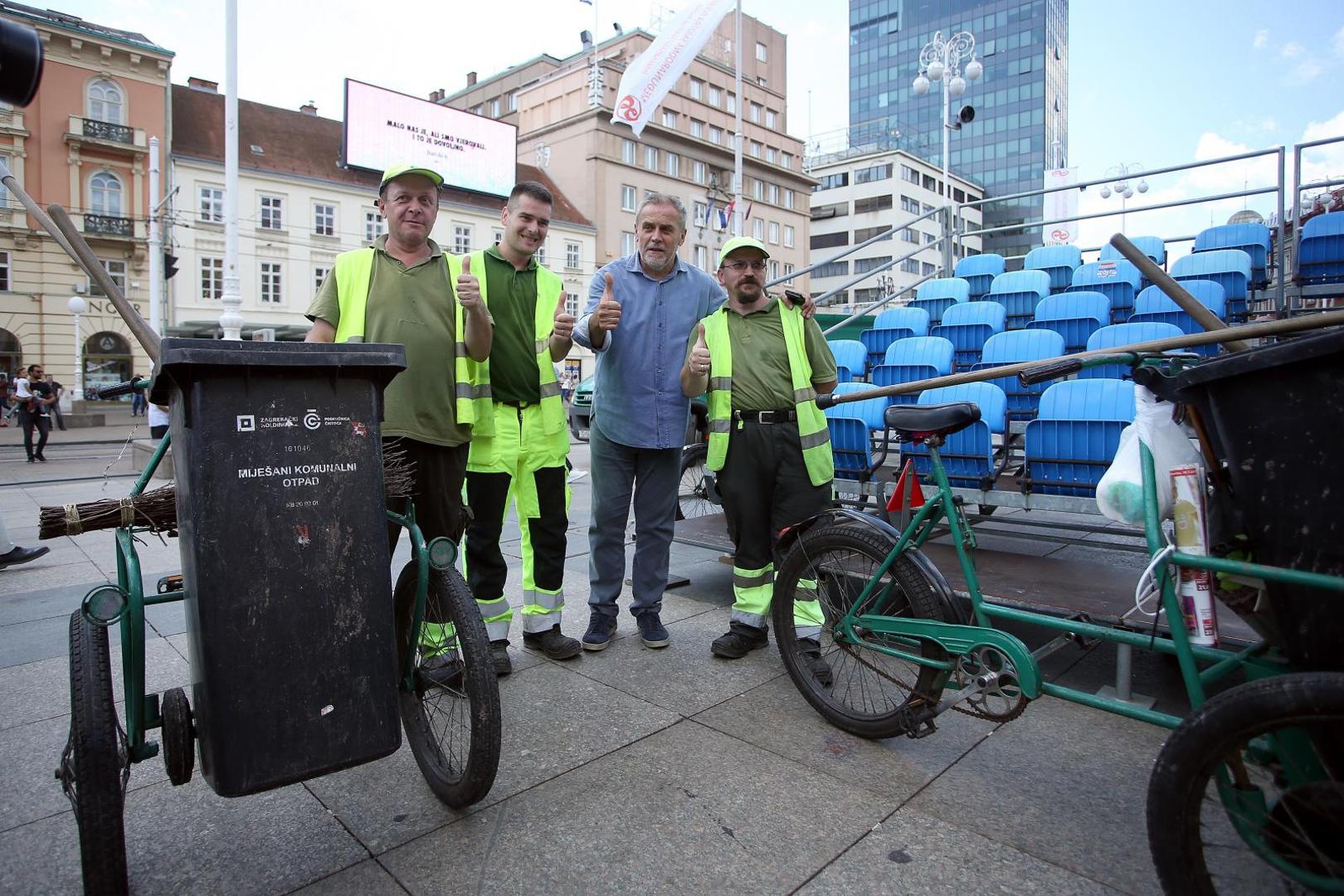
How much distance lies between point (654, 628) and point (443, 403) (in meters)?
1.49

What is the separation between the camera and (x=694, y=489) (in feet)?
19.6

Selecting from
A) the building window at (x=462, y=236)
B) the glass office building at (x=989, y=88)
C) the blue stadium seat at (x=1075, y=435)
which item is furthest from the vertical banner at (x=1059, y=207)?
the glass office building at (x=989, y=88)

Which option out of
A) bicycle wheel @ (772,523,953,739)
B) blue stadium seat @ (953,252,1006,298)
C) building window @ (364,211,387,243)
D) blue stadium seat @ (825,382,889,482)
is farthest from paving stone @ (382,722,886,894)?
building window @ (364,211,387,243)

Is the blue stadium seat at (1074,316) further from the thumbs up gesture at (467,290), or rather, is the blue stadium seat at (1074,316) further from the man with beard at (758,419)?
the thumbs up gesture at (467,290)

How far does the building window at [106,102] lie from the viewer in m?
31.8

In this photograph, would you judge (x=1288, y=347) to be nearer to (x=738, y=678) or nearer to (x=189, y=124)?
(x=738, y=678)

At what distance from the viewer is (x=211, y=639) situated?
1.93m

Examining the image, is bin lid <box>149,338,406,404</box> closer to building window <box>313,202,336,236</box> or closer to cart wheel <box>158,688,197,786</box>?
cart wheel <box>158,688,197,786</box>

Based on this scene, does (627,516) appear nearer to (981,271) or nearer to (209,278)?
(981,271)

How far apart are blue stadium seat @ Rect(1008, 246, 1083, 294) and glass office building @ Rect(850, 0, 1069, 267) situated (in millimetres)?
78257

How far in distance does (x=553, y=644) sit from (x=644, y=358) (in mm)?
1377

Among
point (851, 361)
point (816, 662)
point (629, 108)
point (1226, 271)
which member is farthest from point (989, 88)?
point (816, 662)

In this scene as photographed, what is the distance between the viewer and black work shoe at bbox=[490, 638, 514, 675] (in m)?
3.42

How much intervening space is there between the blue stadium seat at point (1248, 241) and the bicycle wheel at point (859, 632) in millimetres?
7094
